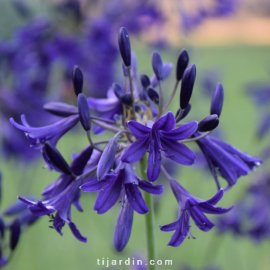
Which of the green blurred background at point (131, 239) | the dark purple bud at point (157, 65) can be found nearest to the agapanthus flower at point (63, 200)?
the dark purple bud at point (157, 65)

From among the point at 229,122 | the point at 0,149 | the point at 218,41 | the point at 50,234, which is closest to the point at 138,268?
the point at 0,149

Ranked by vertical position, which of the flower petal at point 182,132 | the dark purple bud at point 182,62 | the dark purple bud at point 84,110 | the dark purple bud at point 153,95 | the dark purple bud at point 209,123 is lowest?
the flower petal at point 182,132

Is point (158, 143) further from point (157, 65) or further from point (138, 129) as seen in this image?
point (157, 65)

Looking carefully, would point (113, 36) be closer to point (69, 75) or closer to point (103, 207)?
point (69, 75)

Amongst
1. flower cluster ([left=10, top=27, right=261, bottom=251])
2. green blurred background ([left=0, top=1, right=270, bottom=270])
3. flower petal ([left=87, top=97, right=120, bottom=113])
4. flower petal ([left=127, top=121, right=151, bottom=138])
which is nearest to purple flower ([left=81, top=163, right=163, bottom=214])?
flower cluster ([left=10, top=27, right=261, bottom=251])

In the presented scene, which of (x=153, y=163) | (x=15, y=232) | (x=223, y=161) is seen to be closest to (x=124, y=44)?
(x=153, y=163)

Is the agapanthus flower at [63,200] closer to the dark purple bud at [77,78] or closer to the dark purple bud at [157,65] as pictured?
the dark purple bud at [77,78]
